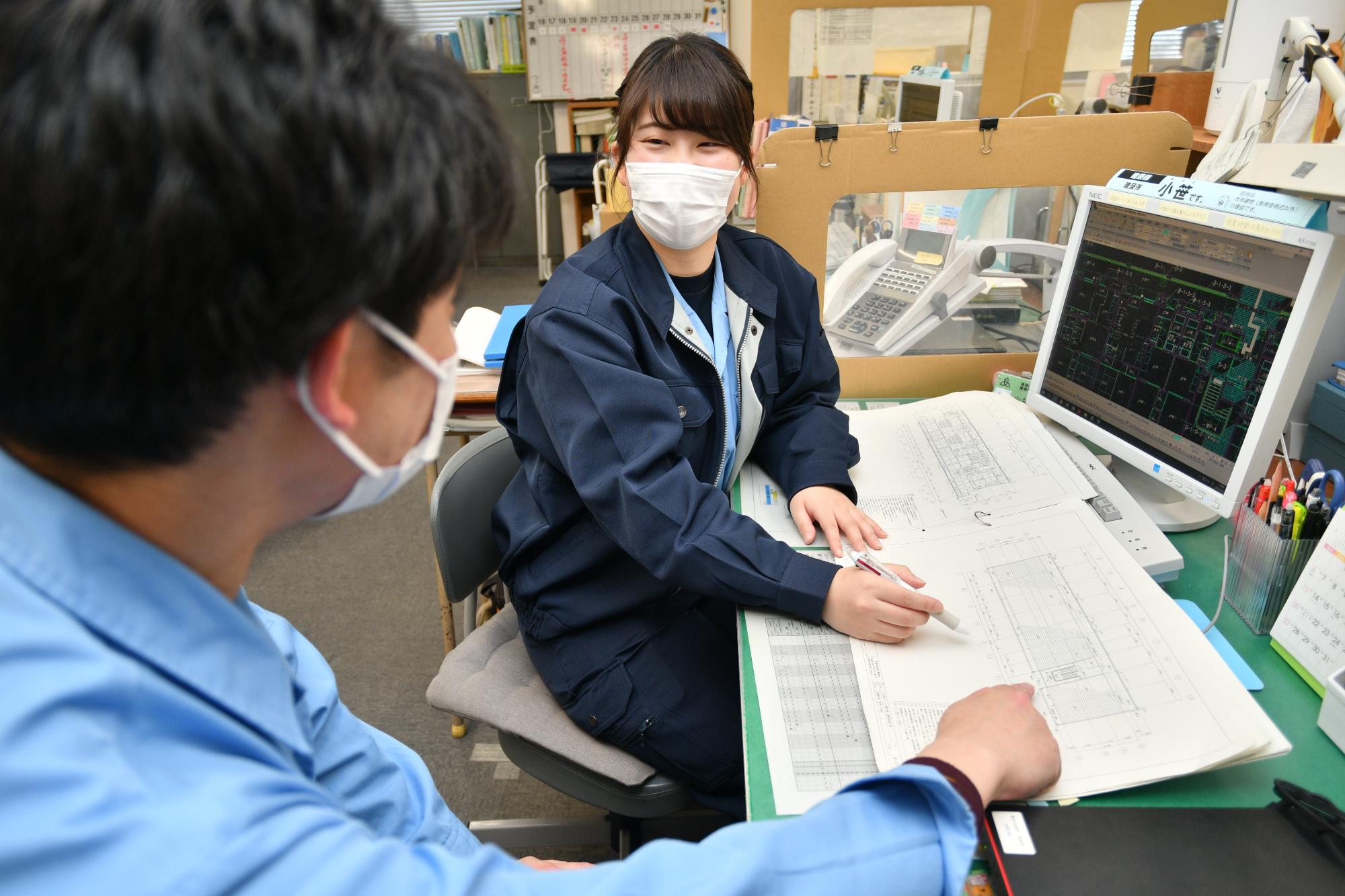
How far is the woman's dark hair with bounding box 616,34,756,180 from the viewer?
1226 mm

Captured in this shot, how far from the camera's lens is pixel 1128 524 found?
1132mm

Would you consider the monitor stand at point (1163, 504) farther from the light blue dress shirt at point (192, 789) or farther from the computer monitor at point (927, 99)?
the computer monitor at point (927, 99)

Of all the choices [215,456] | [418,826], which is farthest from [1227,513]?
[215,456]

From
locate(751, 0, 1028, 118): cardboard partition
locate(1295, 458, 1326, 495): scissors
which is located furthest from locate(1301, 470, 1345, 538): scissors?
locate(751, 0, 1028, 118): cardboard partition

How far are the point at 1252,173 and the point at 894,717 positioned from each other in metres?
0.78

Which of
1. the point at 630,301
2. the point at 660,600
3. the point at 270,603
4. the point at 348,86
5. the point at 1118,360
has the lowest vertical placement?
the point at 270,603

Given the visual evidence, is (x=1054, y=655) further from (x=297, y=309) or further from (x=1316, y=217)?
(x=297, y=309)

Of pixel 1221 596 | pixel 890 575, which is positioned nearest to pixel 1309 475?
pixel 1221 596

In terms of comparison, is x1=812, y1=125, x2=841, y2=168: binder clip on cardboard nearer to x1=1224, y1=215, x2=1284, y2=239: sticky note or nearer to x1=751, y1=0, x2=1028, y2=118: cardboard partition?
x1=1224, y1=215, x2=1284, y2=239: sticky note

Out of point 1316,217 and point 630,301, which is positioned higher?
point 1316,217

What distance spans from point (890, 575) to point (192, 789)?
0.75 meters

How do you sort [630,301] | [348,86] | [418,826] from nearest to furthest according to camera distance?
[348,86] < [418,826] < [630,301]

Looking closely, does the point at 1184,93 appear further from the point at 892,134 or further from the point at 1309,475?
the point at 1309,475

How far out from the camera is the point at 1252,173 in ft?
3.29
